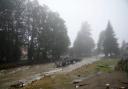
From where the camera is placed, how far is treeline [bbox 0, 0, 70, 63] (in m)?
45.0

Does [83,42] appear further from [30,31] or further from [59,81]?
[59,81]

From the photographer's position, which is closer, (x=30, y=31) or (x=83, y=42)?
(x=30, y=31)

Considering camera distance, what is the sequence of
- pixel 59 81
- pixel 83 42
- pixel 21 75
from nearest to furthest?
pixel 59 81 → pixel 21 75 → pixel 83 42

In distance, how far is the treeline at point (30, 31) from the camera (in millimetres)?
44969

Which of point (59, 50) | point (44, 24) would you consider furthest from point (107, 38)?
point (44, 24)

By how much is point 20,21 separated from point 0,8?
→ 7.27m

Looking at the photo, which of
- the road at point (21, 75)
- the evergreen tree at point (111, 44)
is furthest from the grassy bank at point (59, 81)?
the evergreen tree at point (111, 44)

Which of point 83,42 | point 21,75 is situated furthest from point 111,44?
point 21,75

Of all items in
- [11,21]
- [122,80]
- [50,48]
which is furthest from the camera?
[50,48]

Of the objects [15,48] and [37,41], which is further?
[37,41]

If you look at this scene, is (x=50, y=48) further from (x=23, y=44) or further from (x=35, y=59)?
(x=23, y=44)

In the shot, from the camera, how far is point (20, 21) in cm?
4997

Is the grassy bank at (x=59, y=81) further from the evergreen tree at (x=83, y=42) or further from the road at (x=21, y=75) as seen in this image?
the evergreen tree at (x=83, y=42)

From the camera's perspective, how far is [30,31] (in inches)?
2142
